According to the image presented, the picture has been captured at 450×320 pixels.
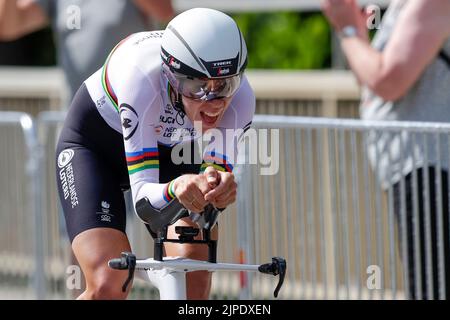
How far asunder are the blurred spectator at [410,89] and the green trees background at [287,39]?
683 centimetres

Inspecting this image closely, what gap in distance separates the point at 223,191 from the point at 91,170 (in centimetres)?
111

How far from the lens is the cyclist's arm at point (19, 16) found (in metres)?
8.12

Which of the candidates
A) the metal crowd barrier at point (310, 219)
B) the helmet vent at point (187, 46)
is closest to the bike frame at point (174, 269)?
the helmet vent at point (187, 46)

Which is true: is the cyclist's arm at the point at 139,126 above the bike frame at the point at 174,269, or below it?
above

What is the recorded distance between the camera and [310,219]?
25.0 feet

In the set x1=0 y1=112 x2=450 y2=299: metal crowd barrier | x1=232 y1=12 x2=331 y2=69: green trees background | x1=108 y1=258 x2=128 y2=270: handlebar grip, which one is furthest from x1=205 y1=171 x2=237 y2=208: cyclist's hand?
x1=232 y1=12 x2=331 y2=69: green trees background

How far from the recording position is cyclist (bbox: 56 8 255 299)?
5043 millimetres

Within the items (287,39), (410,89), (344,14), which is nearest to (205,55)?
(410,89)

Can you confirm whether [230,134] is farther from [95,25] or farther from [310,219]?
[95,25]

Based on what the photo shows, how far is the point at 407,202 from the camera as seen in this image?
6871 mm

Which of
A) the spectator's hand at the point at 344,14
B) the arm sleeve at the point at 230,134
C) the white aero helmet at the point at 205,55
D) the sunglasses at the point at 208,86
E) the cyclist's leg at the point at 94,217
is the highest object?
the spectator's hand at the point at 344,14

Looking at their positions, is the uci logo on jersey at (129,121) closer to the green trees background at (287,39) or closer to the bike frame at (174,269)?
the bike frame at (174,269)
